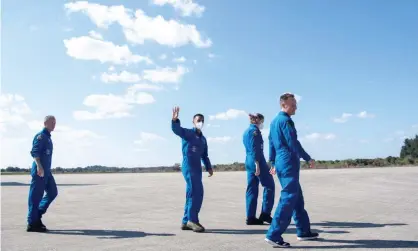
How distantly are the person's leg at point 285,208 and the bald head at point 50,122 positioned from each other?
13.0 feet

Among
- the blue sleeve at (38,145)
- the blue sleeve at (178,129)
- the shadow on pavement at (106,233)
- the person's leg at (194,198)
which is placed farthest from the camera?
the blue sleeve at (38,145)

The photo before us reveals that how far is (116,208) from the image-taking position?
9828mm

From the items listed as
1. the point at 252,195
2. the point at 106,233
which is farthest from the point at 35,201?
the point at 252,195

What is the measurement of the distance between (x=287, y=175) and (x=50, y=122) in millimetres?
4084

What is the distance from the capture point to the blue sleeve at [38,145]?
690 centimetres

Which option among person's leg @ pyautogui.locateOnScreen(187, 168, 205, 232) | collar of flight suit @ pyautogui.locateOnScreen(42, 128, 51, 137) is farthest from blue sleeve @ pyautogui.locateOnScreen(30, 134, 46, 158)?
person's leg @ pyautogui.locateOnScreen(187, 168, 205, 232)

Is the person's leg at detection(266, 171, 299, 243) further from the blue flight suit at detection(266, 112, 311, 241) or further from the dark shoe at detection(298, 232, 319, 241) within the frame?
the dark shoe at detection(298, 232, 319, 241)

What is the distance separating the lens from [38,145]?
6.96 metres

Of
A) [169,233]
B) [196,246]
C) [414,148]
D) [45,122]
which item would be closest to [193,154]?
[169,233]

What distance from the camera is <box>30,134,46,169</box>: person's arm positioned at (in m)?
6.86

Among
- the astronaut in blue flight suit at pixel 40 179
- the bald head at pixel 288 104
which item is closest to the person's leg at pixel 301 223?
the bald head at pixel 288 104

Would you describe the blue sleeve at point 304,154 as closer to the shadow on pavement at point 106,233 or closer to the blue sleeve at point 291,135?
the blue sleeve at point 291,135

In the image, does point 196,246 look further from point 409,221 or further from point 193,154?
point 409,221

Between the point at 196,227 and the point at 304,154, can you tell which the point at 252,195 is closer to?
the point at 196,227
